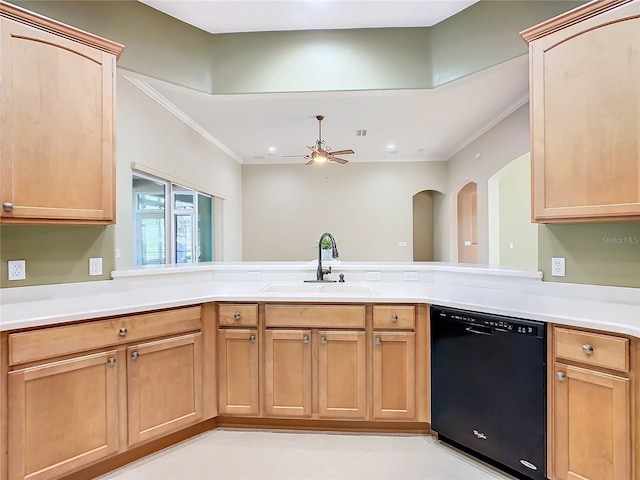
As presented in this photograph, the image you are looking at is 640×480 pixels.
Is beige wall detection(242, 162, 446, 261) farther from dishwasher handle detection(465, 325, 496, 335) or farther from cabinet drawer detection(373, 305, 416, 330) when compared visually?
dishwasher handle detection(465, 325, 496, 335)

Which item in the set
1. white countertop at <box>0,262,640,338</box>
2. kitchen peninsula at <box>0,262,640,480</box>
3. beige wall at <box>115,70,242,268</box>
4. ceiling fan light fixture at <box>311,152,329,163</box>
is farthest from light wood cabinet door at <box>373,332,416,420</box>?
ceiling fan light fixture at <box>311,152,329,163</box>

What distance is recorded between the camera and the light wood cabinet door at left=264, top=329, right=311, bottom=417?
2.18 m

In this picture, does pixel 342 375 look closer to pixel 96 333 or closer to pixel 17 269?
pixel 96 333

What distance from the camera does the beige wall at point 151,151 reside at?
335 centimetres

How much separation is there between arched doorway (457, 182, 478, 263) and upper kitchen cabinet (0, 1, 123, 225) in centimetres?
803

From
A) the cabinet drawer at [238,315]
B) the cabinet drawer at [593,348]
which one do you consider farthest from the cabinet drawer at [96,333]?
the cabinet drawer at [593,348]

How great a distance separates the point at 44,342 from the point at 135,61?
77.8 inches

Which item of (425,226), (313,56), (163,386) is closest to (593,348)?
(163,386)

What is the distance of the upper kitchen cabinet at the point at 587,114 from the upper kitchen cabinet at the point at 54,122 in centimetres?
238

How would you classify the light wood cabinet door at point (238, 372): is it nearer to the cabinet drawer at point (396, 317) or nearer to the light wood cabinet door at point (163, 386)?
the light wood cabinet door at point (163, 386)

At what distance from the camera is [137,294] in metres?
2.13

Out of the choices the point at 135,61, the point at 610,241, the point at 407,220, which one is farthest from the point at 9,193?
the point at 407,220

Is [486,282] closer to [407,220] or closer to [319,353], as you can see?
[319,353]

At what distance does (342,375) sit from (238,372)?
2.23ft
